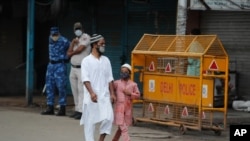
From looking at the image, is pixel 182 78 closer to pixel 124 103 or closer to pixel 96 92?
pixel 124 103

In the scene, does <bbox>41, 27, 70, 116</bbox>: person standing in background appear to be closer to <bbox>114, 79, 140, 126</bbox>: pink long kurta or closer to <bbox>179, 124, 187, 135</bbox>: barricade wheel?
<bbox>179, 124, 187, 135</bbox>: barricade wheel

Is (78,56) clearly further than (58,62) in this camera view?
No

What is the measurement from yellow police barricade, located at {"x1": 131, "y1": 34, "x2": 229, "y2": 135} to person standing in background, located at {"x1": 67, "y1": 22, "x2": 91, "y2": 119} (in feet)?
3.92

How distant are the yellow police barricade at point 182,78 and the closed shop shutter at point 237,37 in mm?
2326

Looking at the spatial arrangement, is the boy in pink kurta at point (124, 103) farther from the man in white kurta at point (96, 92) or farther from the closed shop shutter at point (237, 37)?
the closed shop shutter at point (237, 37)

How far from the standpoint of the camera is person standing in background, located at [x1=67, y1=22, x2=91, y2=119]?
1201 centimetres

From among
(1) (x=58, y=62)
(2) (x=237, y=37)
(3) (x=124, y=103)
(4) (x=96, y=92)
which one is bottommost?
(3) (x=124, y=103)

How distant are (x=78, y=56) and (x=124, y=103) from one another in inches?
130

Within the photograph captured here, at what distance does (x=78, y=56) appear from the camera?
39.8 feet

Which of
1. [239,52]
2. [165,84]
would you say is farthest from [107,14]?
[165,84]

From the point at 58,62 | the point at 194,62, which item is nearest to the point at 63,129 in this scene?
the point at 58,62

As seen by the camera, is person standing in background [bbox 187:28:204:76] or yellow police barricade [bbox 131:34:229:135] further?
person standing in background [bbox 187:28:204:76]

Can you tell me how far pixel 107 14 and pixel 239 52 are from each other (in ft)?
14.3

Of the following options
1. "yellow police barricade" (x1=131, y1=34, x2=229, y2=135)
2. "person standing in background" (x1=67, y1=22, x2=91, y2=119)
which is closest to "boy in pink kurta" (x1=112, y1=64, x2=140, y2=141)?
"yellow police barricade" (x1=131, y1=34, x2=229, y2=135)
